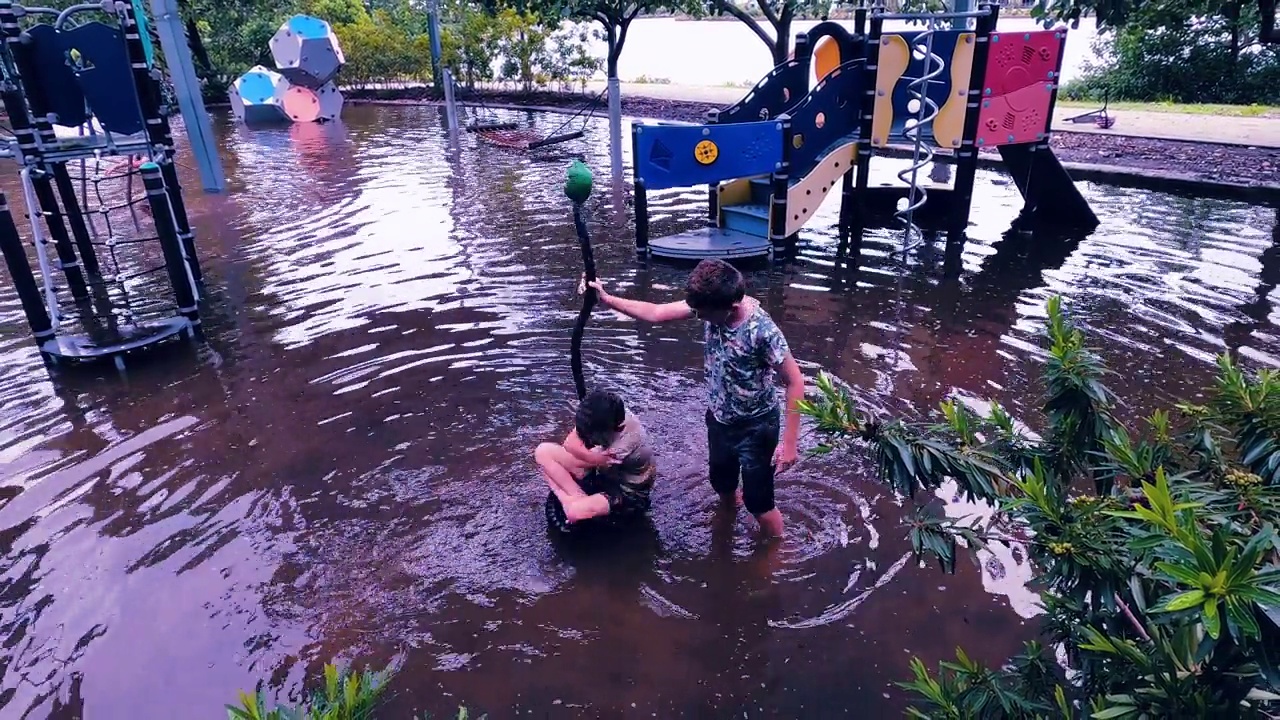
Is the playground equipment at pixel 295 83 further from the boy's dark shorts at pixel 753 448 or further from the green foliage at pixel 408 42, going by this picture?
the boy's dark shorts at pixel 753 448

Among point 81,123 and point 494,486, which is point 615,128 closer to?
point 81,123

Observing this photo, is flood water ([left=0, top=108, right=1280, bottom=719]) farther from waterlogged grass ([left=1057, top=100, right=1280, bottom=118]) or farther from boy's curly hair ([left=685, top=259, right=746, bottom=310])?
waterlogged grass ([left=1057, top=100, right=1280, bottom=118])

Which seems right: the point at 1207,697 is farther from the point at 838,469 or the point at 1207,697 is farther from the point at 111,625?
the point at 111,625

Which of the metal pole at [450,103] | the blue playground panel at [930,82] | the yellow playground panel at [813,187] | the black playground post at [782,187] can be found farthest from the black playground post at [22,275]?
the metal pole at [450,103]

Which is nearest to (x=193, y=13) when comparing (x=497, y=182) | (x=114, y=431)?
(x=497, y=182)

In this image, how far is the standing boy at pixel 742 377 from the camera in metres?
3.47

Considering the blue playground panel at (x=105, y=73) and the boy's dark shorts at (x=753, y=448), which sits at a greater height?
the blue playground panel at (x=105, y=73)

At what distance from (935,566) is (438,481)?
2.77 m

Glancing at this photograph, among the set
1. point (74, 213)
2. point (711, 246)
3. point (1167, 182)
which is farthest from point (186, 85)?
point (1167, 182)

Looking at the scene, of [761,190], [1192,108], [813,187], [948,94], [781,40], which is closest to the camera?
[813,187]

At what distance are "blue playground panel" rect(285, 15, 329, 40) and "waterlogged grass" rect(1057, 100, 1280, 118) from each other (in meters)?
18.2

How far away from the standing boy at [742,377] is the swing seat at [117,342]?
4.51m

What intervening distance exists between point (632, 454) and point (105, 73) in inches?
217

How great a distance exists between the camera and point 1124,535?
1.70m
